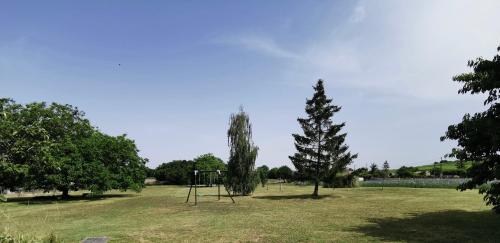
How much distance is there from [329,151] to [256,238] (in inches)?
1025

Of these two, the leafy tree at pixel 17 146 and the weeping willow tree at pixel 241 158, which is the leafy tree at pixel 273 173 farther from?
the leafy tree at pixel 17 146

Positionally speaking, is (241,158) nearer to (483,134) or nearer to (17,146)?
(483,134)

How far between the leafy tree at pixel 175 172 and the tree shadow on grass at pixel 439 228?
6738 centimetres

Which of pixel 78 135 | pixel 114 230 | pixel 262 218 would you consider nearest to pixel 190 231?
pixel 114 230

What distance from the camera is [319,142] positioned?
131 feet

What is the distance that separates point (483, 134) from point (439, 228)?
4.10 m

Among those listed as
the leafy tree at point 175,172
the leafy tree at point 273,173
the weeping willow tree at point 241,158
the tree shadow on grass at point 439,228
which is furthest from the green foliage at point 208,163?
the tree shadow on grass at point 439,228

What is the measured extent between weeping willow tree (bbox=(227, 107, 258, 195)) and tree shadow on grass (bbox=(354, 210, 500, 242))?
22587 mm

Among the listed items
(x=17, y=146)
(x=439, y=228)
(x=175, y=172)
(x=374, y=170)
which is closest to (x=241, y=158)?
(x=439, y=228)

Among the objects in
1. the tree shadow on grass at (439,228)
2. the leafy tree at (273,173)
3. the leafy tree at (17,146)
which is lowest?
the tree shadow on grass at (439,228)

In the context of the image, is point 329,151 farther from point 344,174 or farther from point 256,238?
point 256,238

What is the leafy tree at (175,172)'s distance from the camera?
284ft

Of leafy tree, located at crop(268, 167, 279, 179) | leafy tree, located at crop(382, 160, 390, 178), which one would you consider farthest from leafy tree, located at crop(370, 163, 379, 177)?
leafy tree, located at crop(268, 167, 279, 179)

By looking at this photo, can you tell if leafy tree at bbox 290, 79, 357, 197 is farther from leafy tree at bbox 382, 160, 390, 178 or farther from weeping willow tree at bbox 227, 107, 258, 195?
leafy tree at bbox 382, 160, 390, 178
